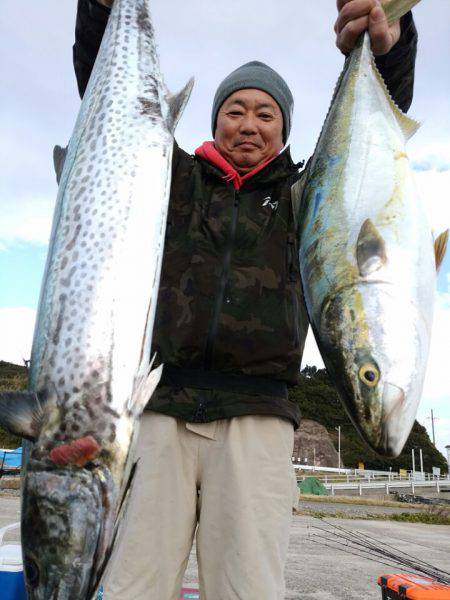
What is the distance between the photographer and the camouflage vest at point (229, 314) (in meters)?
2.46

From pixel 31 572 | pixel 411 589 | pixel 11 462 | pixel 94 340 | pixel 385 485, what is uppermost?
pixel 94 340

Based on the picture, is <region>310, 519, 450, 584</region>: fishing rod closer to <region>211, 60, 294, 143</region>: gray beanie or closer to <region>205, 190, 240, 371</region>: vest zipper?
<region>205, 190, 240, 371</region>: vest zipper

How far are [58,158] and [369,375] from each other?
1.63m

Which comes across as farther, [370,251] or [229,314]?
[229,314]

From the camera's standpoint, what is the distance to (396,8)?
246 cm

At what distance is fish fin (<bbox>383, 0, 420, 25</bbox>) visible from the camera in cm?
245

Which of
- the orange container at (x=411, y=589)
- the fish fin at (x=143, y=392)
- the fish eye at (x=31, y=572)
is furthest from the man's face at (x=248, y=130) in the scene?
the orange container at (x=411, y=589)

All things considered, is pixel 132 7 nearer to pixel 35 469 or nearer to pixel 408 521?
pixel 35 469

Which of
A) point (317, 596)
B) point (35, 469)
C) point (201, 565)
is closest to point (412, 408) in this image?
point (35, 469)

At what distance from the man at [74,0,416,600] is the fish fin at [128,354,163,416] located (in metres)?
0.71

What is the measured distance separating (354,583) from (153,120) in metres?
5.28

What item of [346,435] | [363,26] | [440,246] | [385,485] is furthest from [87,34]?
[346,435]

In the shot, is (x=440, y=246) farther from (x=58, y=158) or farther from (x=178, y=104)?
(x=58, y=158)

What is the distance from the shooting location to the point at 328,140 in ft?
7.52
